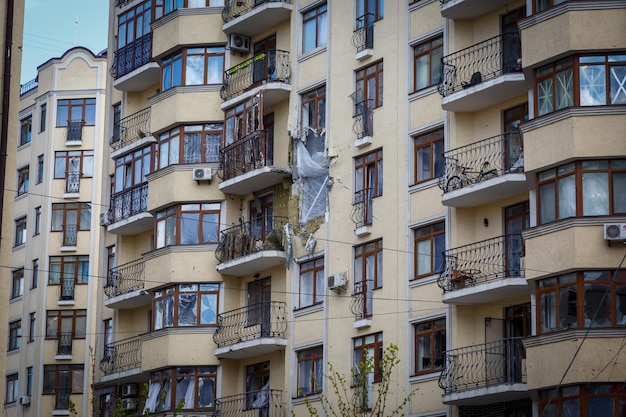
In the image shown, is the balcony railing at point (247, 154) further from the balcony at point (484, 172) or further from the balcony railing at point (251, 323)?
the balcony at point (484, 172)

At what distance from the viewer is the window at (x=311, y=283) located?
42844 millimetres

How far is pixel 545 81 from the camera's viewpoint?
35.9 meters

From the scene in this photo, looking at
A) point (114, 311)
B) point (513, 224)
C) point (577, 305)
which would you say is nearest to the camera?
point (577, 305)

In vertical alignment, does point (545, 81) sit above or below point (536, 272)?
above

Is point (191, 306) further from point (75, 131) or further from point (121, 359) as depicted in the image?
point (75, 131)

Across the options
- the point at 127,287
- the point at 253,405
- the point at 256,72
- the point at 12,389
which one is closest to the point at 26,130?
the point at 12,389

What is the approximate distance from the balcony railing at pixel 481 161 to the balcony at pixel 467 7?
343 cm

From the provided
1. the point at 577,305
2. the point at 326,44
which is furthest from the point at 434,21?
the point at 577,305

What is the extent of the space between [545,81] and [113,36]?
21.8 meters

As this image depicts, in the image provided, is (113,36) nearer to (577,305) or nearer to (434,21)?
(434,21)

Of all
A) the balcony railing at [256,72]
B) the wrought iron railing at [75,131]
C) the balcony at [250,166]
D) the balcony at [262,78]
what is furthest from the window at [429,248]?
the wrought iron railing at [75,131]

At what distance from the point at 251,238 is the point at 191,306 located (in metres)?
2.92

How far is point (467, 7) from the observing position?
128 feet

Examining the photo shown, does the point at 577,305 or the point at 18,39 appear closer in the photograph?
the point at 577,305
